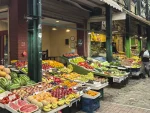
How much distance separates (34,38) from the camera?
6.36m

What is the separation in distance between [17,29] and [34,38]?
2993mm

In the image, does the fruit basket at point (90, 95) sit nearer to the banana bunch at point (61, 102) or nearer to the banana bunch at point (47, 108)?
the banana bunch at point (61, 102)

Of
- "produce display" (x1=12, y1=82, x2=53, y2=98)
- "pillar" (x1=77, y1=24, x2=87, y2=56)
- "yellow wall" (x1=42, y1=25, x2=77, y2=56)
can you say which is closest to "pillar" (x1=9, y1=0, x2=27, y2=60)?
"produce display" (x1=12, y1=82, x2=53, y2=98)

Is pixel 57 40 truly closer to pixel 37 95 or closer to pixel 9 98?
pixel 37 95

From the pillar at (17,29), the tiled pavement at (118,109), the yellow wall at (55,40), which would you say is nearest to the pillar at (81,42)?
the yellow wall at (55,40)

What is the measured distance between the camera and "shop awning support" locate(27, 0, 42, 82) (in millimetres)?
6305

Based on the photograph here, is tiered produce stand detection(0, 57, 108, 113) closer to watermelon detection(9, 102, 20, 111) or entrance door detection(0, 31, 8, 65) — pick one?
watermelon detection(9, 102, 20, 111)

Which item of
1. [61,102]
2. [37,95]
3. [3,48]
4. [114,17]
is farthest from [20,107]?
[114,17]

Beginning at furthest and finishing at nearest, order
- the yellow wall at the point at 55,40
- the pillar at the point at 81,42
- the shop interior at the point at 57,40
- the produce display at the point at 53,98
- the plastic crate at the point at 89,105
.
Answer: the yellow wall at the point at 55,40 → the shop interior at the point at 57,40 → the pillar at the point at 81,42 → the plastic crate at the point at 89,105 → the produce display at the point at 53,98

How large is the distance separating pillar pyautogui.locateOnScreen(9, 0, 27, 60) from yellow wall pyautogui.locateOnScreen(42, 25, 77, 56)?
6290 millimetres

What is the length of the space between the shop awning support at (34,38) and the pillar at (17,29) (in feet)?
9.23

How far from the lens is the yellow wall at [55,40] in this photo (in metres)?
15.7

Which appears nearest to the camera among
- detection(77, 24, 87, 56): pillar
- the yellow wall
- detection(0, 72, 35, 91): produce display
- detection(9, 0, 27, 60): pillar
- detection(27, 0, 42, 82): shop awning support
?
detection(0, 72, 35, 91): produce display

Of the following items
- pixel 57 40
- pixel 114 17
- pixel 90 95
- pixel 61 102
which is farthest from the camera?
pixel 57 40
